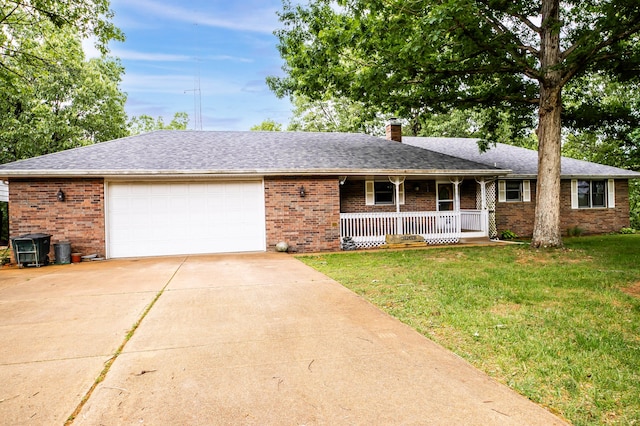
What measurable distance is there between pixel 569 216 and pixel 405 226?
8.35 metres

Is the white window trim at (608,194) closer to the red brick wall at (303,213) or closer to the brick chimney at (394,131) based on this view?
the brick chimney at (394,131)

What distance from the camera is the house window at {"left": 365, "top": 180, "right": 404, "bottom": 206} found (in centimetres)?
1408

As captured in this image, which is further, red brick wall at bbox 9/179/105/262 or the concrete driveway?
red brick wall at bbox 9/179/105/262

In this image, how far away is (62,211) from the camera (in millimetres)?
10406

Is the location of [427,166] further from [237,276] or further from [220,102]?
[220,102]

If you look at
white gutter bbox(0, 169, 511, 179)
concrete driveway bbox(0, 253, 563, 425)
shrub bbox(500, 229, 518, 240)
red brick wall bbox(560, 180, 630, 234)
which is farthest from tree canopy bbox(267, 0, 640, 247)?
concrete driveway bbox(0, 253, 563, 425)

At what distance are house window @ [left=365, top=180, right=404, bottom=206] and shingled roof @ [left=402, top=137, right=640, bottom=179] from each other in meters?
4.81

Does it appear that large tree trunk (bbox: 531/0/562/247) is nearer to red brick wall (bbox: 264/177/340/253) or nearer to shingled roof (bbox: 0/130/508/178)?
shingled roof (bbox: 0/130/508/178)

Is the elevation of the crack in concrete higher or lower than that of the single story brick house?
lower

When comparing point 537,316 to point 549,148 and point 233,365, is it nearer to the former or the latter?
point 233,365

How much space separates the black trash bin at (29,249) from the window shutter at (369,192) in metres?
10.2

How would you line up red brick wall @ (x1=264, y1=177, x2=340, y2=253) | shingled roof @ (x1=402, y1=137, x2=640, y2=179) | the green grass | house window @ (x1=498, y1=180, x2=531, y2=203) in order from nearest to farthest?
1. the green grass
2. red brick wall @ (x1=264, y1=177, x2=340, y2=253)
3. house window @ (x1=498, y1=180, x2=531, y2=203)
4. shingled roof @ (x1=402, y1=137, x2=640, y2=179)

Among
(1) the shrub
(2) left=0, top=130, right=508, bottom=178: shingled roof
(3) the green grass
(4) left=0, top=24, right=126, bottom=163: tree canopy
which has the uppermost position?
(4) left=0, top=24, right=126, bottom=163: tree canopy

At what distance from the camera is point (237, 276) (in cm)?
732
